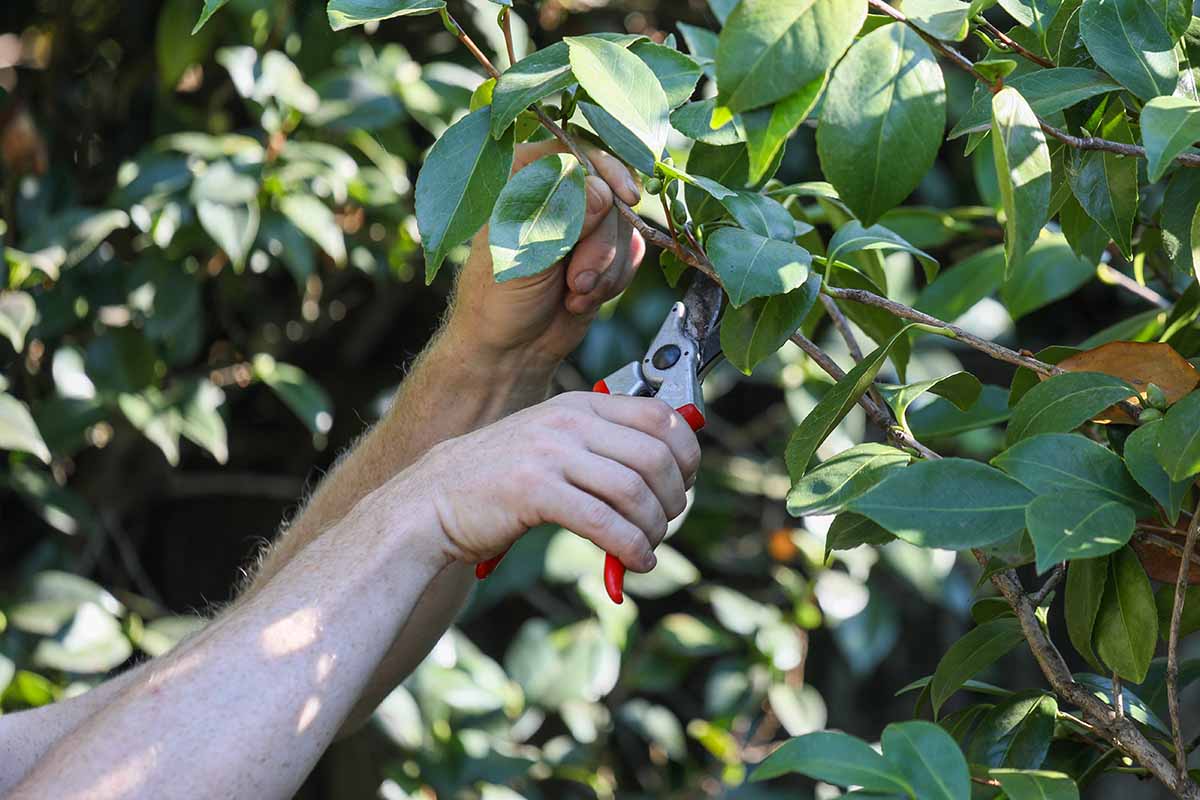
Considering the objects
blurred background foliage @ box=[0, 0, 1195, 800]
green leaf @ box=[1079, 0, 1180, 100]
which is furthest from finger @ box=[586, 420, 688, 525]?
blurred background foliage @ box=[0, 0, 1195, 800]

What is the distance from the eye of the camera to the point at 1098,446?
62 centimetres

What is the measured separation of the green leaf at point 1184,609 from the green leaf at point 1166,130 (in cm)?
29

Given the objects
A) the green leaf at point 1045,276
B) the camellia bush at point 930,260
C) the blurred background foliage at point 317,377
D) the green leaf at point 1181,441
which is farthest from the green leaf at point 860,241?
the blurred background foliage at point 317,377

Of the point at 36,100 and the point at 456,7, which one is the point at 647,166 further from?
the point at 36,100

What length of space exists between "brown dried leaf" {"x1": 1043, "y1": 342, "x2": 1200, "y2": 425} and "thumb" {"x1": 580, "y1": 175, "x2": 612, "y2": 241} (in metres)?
0.29

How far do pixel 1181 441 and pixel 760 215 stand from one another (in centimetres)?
24

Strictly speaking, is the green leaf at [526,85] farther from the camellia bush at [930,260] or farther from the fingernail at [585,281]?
the fingernail at [585,281]

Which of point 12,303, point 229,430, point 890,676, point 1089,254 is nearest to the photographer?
point 1089,254

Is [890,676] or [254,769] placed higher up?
[254,769]

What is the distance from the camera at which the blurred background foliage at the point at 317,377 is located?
1.51 m

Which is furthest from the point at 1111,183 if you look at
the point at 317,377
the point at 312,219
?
the point at 317,377

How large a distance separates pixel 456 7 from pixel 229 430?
2.39ft

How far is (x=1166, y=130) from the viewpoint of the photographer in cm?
54

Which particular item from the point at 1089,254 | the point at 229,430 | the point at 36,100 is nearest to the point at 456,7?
the point at 36,100
